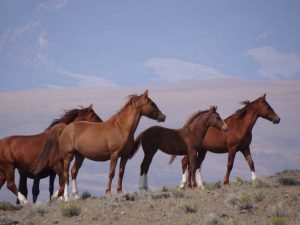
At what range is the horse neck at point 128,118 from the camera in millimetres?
18500

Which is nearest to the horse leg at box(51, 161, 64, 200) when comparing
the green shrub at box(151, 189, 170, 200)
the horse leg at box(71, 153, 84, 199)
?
the horse leg at box(71, 153, 84, 199)

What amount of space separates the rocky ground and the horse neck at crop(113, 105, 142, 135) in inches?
68.3

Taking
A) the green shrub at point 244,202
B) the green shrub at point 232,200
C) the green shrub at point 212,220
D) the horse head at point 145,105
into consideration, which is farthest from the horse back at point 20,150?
the green shrub at point 212,220

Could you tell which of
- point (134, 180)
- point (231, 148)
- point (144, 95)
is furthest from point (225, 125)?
point (134, 180)

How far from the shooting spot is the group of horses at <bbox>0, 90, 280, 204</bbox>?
1845cm

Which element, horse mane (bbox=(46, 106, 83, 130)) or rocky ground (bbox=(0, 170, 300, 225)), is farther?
horse mane (bbox=(46, 106, 83, 130))

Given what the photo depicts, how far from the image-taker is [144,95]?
19000 mm

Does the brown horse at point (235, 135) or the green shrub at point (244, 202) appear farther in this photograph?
the brown horse at point (235, 135)

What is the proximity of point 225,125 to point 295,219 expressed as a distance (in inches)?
269

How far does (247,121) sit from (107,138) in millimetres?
5171

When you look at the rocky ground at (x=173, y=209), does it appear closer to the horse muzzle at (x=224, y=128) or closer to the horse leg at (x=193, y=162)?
the horse leg at (x=193, y=162)

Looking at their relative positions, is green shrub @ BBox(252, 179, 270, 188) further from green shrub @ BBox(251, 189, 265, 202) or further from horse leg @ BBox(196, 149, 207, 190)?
green shrub @ BBox(251, 189, 265, 202)

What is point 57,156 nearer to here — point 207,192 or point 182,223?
point 207,192

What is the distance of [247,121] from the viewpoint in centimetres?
2177
